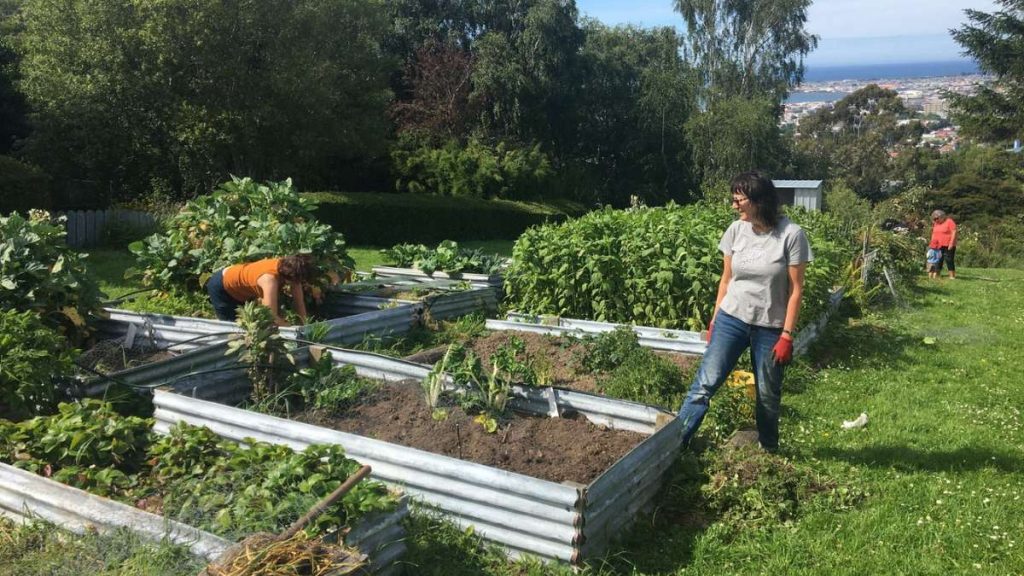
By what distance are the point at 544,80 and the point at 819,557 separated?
3319 centimetres

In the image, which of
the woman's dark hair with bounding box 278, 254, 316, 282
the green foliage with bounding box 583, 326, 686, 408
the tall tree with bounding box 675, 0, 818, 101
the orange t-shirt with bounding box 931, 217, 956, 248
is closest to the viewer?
the green foliage with bounding box 583, 326, 686, 408

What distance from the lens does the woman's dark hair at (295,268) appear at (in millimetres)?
7105

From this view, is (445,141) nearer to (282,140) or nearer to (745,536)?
(282,140)

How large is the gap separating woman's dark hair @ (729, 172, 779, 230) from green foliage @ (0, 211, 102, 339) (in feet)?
17.8

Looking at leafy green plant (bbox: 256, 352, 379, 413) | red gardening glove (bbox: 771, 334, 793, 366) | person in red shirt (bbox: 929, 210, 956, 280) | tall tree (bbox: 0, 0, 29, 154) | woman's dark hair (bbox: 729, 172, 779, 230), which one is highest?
tall tree (bbox: 0, 0, 29, 154)

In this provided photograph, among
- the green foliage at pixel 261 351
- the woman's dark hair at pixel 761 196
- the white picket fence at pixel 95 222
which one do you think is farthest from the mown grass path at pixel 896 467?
the white picket fence at pixel 95 222

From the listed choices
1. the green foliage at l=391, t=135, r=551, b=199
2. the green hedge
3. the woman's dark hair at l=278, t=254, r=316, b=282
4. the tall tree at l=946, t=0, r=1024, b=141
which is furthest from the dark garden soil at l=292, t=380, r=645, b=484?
the tall tree at l=946, t=0, r=1024, b=141

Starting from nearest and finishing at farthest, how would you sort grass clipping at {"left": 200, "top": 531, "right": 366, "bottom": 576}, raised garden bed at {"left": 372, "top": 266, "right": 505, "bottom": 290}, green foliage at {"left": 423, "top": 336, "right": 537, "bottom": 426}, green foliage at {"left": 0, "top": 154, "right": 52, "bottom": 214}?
grass clipping at {"left": 200, "top": 531, "right": 366, "bottom": 576} < green foliage at {"left": 423, "top": 336, "right": 537, "bottom": 426} < raised garden bed at {"left": 372, "top": 266, "right": 505, "bottom": 290} < green foliage at {"left": 0, "top": 154, "right": 52, "bottom": 214}

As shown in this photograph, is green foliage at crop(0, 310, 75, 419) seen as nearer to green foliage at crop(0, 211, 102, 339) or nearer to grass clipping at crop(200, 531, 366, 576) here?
green foliage at crop(0, 211, 102, 339)

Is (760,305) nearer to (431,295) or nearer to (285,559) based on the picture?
(285,559)

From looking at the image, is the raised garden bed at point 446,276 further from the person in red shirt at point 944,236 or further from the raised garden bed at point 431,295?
the person in red shirt at point 944,236

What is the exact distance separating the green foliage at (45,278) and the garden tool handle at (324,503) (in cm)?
440

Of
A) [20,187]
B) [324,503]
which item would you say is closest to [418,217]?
[20,187]

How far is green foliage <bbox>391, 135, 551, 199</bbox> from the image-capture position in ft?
91.6
